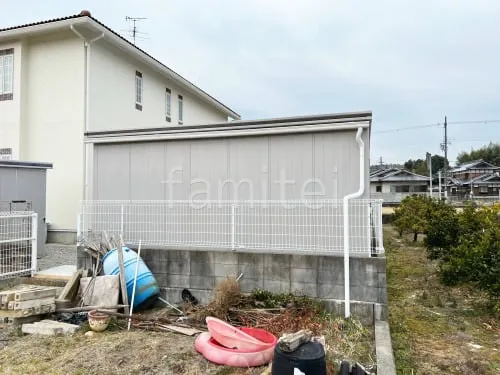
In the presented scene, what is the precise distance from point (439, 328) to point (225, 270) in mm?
2980

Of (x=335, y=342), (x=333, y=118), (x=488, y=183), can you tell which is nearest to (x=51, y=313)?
(x=335, y=342)

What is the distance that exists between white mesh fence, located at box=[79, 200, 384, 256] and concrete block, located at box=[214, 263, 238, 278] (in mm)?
286

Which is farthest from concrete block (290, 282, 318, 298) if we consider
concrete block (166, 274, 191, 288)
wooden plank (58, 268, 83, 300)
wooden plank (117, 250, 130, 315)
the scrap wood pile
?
wooden plank (58, 268, 83, 300)

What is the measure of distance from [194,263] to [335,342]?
97.7 inches

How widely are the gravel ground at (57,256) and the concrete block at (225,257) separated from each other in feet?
12.7

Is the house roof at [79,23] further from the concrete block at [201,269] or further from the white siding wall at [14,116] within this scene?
the concrete block at [201,269]

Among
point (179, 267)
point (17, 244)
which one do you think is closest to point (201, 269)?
point (179, 267)

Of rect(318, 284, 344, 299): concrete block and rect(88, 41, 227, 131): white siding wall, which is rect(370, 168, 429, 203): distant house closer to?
rect(88, 41, 227, 131): white siding wall

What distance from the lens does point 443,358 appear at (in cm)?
401

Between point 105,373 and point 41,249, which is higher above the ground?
point 41,249

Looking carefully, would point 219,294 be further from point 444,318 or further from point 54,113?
point 54,113

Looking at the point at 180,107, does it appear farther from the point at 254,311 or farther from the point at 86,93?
the point at 254,311

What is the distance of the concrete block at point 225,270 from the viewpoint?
5.74 meters

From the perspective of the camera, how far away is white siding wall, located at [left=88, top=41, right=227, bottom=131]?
11062 mm
